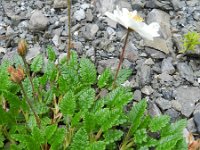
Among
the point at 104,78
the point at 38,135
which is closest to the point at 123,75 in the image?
the point at 104,78

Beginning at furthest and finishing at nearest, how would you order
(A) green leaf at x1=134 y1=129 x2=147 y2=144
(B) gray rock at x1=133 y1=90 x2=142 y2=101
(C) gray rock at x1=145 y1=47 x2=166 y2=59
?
(C) gray rock at x1=145 y1=47 x2=166 y2=59, (B) gray rock at x1=133 y1=90 x2=142 y2=101, (A) green leaf at x1=134 y1=129 x2=147 y2=144

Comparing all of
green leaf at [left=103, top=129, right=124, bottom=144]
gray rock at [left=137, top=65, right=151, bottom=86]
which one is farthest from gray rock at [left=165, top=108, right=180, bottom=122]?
green leaf at [left=103, top=129, right=124, bottom=144]

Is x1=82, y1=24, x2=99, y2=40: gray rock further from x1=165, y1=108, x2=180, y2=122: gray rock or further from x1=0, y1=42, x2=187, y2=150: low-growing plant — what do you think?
x1=165, y1=108, x2=180, y2=122: gray rock

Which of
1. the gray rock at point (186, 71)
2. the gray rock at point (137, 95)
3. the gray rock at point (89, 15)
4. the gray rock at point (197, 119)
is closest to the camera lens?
the gray rock at point (197, 119)

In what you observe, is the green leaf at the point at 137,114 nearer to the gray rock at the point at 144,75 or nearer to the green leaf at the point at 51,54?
the gray rock at the point at 144,75

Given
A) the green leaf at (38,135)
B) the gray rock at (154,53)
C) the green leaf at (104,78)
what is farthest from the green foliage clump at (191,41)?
the green leaf at (38,135)

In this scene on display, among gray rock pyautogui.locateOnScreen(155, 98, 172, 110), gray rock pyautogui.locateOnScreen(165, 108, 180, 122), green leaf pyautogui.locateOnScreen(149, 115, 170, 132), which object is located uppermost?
green leaf pyautogui.locateOnScreen(149, 115, 170, 132)

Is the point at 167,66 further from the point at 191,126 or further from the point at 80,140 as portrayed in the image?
the point at 80,140
